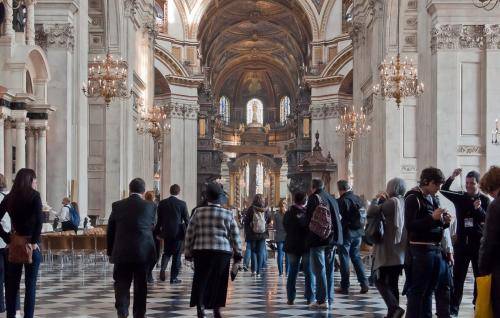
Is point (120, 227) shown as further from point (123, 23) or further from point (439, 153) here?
point (123, 23)

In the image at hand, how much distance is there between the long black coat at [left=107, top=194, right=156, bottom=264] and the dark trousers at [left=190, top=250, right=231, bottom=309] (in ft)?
1.76

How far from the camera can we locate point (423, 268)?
26.2ft

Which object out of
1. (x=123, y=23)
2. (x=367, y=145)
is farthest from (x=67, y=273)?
(x=367, y=145)

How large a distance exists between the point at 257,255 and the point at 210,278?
806 centimetres

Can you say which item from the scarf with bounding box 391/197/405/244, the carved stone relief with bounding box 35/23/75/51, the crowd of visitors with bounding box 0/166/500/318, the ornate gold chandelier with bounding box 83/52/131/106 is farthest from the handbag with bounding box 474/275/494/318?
the ornate gold chandelier with bounding box 83/52/131/106

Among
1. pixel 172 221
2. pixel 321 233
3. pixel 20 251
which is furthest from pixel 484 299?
pixel 172 221

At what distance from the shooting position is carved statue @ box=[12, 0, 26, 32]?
58.5 feet

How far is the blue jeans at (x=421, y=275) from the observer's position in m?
8.00

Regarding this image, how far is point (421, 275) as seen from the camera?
26.2 feet

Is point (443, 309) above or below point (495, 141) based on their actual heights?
below

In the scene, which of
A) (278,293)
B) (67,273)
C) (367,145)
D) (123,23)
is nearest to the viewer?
(278,293)

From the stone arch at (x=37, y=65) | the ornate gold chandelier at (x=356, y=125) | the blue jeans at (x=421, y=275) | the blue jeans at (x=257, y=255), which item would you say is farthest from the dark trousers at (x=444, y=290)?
the ornate gold chandelier at (x=356, y=125)

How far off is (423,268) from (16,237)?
4004 millimetres

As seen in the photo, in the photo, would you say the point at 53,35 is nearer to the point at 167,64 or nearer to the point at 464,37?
the point at 464,37
